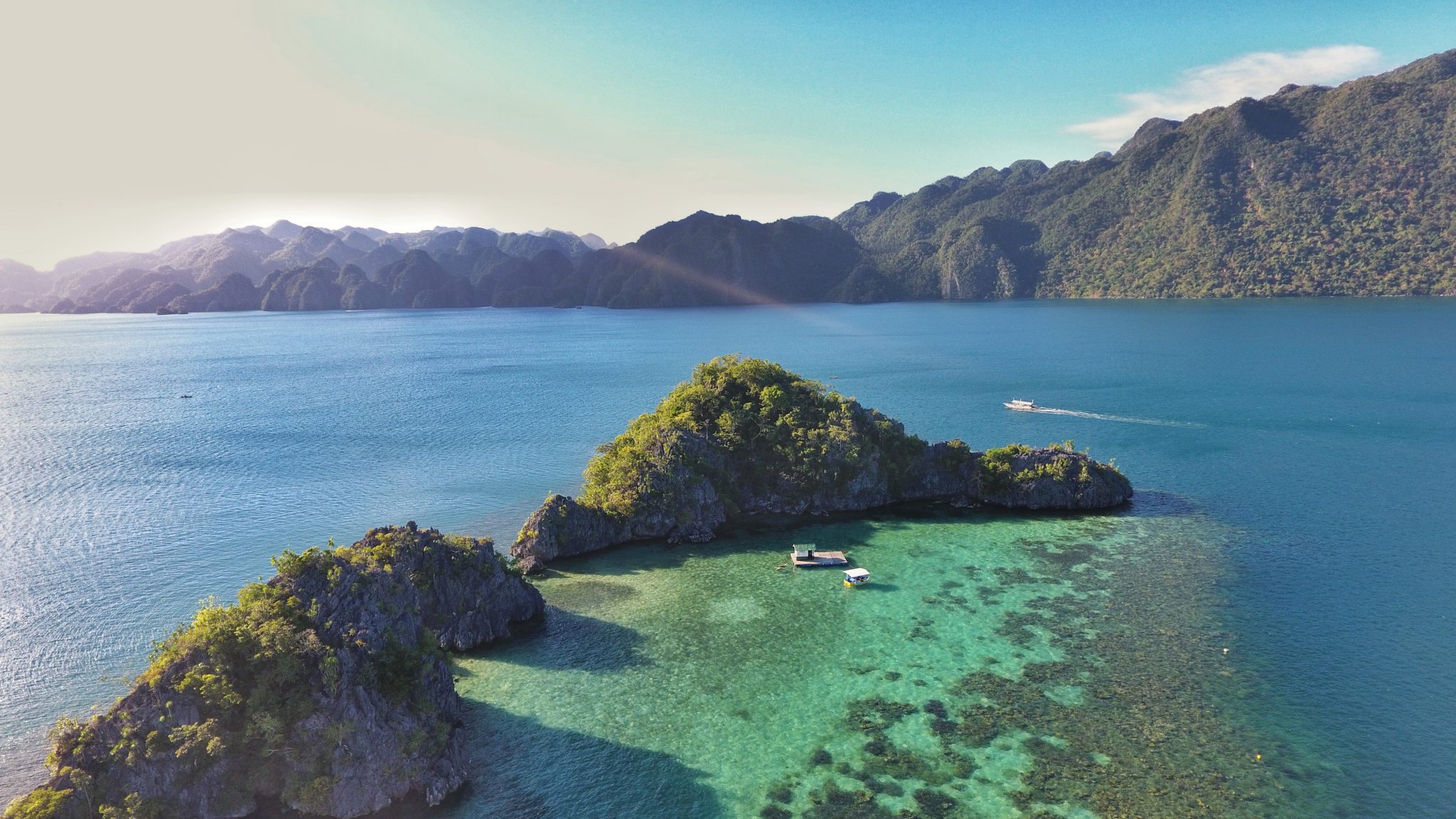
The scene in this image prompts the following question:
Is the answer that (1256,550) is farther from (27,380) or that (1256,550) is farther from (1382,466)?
(27,380)

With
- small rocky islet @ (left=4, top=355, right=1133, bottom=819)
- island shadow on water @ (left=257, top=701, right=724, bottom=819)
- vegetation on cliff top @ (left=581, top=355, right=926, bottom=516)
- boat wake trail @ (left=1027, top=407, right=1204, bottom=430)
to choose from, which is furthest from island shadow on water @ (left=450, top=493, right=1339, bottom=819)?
boat wake trail @ (left=1027, top=407, right=1204, bottom=430)

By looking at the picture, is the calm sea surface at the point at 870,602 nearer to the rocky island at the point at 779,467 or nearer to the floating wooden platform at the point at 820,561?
the floating wooden platform at the point at 820,561

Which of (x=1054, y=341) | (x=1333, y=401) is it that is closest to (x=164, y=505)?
(x=1333, y=401)

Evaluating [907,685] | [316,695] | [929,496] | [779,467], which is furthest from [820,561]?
[316,695]

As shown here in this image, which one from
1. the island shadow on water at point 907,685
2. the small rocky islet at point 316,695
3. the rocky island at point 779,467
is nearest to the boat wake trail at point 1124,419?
the rocky island at point 779,467

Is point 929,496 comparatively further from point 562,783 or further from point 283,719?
point 283,719

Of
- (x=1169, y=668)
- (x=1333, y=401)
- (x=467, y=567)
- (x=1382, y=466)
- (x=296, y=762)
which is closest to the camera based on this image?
(x=296, y=762)

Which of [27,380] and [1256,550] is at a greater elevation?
[27,380]
